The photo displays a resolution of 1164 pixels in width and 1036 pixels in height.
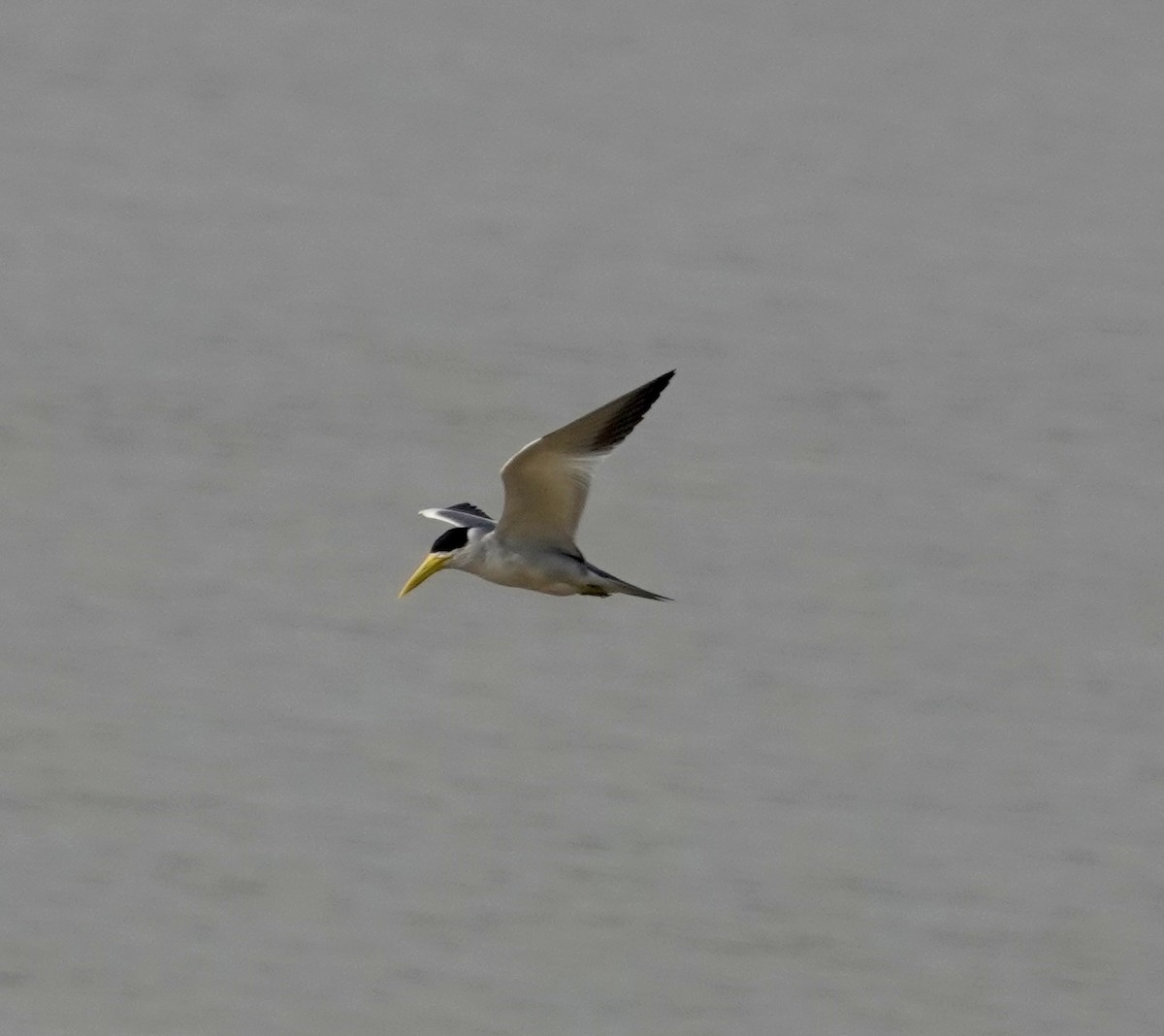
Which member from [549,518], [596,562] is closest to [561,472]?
[549,518]

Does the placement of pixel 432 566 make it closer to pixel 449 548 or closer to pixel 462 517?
pixel 449 548

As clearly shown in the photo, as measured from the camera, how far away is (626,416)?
14.3m

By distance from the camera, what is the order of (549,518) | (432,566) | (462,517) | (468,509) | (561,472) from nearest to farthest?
(561,472), (549,518), (432,566), (462,517), (468,509)

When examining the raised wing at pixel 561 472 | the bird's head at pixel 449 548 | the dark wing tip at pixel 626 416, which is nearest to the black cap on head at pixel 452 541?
the bird's head at pixel 449 548

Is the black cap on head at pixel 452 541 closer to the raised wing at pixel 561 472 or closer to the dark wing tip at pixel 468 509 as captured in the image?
the raised wing at pixel 561 472

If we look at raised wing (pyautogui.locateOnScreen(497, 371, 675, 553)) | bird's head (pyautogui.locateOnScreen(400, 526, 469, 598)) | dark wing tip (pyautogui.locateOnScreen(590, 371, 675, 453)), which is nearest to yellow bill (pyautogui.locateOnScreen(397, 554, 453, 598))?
bird's head (pyautogui.locateOnScreen(400, 526, 469, 598))

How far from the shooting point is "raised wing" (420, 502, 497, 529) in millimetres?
15752

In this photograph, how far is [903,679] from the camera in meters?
24.2

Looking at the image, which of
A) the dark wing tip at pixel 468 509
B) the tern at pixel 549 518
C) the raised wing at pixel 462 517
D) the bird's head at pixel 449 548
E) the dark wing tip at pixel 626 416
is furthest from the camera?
the dark wing tip at pixel 468 509

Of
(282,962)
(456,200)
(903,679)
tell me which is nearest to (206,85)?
(456,200)

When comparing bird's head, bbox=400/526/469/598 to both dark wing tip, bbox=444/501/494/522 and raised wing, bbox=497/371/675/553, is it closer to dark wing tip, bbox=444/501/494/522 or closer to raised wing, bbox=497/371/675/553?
raised wing, bbox=497/371/675/553

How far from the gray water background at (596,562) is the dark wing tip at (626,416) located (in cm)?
551

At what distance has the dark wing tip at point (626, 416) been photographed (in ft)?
46.0

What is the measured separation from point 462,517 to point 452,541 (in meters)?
0.63
